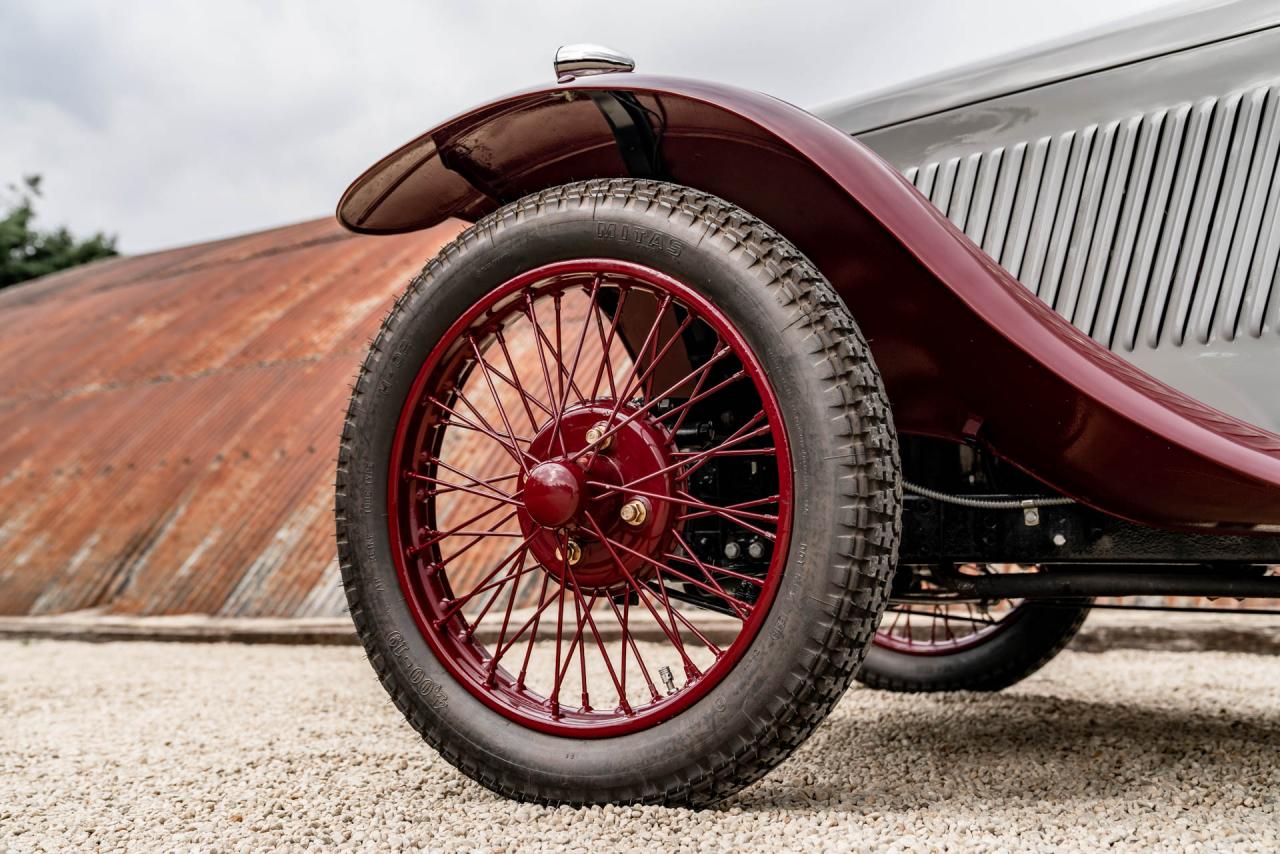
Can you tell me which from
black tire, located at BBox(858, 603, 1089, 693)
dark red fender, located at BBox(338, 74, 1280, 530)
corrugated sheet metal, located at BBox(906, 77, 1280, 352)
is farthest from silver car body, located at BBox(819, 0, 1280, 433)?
black tire, located at BBox(858, 603, 1089, 693)

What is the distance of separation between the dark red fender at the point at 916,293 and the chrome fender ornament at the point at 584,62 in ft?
0.18

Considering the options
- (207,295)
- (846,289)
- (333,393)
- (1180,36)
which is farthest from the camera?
(207,295)

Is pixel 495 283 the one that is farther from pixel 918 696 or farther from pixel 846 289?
pixel 918 696

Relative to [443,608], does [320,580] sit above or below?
below

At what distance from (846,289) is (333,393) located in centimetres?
489

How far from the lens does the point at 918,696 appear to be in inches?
113

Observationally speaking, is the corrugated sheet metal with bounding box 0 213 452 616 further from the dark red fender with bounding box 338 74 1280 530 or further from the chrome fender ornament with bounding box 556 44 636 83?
the chrome fender ornament with bounding box 556 44 636 83

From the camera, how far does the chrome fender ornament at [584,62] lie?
1723 millimetres

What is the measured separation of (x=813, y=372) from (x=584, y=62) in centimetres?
71

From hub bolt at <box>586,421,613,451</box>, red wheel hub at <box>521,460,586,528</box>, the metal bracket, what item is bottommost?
red wheel hub at <box>521,460,586,528</box>

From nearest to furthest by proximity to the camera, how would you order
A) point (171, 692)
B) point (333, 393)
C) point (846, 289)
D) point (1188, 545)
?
point (1188, 545) → point (846, 289) → point (171, 692) → point (333, 393)

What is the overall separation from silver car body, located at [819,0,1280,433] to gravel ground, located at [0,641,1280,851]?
764 millimetres

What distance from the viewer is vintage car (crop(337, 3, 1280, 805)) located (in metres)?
1.45

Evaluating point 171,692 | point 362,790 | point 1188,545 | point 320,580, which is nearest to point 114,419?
point 320,580
